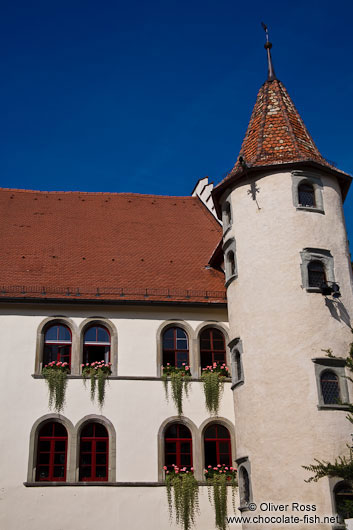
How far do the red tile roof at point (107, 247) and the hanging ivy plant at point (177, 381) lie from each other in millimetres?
2094

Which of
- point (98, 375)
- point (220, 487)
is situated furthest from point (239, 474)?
point (98, 375)

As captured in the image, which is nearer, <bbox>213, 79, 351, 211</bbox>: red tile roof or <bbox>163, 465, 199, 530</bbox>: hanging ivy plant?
<bbox>163, 465, 199, 530</bbox>: hanging ivy plant

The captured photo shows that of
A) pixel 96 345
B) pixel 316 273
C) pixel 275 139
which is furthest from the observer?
pixel 275 139

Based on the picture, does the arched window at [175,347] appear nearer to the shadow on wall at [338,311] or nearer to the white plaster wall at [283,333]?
the white plaster wall at [283,333]

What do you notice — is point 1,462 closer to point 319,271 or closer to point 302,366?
point 302,366

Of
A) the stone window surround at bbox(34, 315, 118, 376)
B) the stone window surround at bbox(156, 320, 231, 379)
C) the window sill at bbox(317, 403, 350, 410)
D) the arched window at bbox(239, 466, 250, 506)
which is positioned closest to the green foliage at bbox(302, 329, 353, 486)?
the window sill at bbox(317, 403, 350, 410)

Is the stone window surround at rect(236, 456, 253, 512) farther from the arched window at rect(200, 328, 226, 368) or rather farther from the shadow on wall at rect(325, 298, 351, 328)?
the shadow on wall at rect(325, 298, 351, 328)

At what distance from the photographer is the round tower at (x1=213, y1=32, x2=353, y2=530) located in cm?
1752

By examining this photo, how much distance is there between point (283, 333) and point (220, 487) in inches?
174

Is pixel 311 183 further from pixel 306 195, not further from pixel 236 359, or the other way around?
pixel 236 359

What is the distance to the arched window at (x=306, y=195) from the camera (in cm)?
2050

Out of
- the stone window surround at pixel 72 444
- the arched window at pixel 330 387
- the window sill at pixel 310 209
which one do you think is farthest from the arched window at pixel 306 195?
the stone window surround at pixel 72 444

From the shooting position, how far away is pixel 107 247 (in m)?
24.0

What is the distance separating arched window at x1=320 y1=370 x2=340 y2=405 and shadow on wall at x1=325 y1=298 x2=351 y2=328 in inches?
58.5
